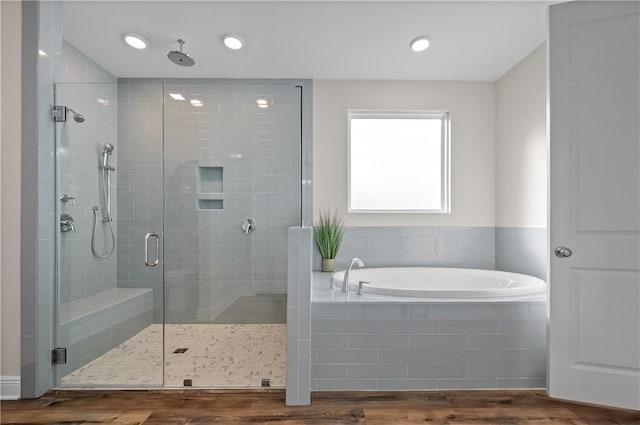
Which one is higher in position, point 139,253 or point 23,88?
point 23,88

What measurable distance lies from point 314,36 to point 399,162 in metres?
1.45

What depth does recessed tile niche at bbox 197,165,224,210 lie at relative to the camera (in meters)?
2.27

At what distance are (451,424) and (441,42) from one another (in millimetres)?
2654

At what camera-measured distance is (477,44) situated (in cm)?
298

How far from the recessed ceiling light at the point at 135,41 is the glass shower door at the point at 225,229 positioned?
3.10ft

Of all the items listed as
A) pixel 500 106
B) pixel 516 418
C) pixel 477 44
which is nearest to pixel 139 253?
pixel 516 418

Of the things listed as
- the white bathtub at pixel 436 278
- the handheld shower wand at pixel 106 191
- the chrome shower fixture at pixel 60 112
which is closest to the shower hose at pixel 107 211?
the handheld shower wand at pixel 106 191

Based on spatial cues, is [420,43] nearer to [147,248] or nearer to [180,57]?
[180,57]

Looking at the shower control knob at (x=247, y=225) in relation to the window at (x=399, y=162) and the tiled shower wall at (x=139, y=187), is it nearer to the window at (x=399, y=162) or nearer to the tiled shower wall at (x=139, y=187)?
the tiled shower wall at (x=139, y=187)

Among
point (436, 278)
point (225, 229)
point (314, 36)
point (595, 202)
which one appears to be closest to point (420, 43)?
point (314, 36)

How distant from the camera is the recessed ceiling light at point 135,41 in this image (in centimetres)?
286

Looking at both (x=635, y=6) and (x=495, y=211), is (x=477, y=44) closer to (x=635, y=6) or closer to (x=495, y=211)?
(x=635, y=6)

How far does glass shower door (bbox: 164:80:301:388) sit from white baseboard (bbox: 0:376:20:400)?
800mm

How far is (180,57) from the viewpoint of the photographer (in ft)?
9.62
